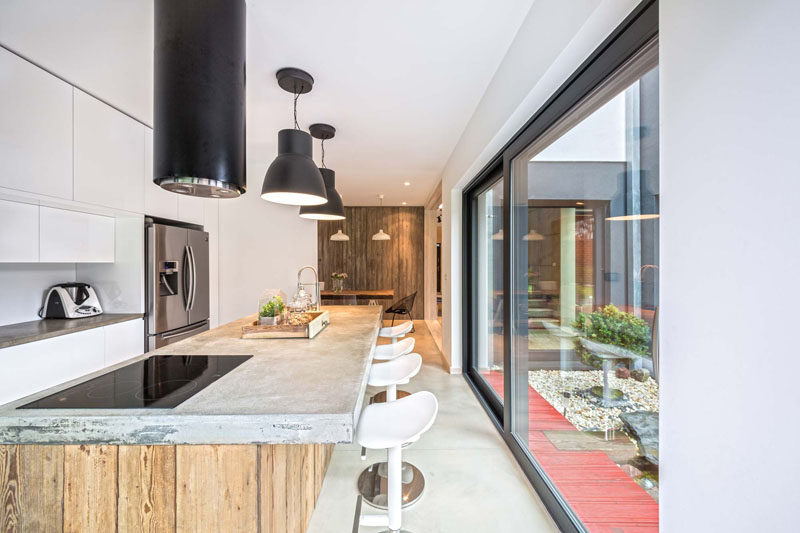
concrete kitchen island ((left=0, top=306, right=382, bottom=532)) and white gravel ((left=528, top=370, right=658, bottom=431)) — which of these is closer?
concrete kitchen island ((left=0, top=306, right=382, bottom=532))

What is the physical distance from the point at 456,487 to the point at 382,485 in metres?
0.45

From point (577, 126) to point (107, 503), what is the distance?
7.81 ft

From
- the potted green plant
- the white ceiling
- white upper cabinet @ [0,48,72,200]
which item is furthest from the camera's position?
the potted green plant

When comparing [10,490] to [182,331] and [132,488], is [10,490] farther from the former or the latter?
[182,331]

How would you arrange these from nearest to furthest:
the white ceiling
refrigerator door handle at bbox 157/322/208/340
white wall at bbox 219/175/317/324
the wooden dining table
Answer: the white ceiling → refrigerator door handle at bbox 157/322/208/340 → white wall at bbox 219/175/317/324 → the wooden dining table

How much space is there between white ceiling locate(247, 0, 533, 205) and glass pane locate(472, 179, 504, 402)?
31.6 inches

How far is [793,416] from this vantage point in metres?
0.58

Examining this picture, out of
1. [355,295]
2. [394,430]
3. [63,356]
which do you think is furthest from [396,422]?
[355,295]

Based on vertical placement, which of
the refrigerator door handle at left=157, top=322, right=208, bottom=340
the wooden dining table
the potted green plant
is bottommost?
the refrigerator door handle at left=157, top=322, right=208, bottom=340

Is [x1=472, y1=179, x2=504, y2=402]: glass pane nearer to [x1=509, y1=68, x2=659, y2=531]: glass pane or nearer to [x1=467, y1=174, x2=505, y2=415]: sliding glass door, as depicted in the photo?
[x1=467, y1=174, x2=505, y2=415]: sliding glass door

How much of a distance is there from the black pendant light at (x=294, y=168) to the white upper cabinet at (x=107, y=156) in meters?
1.41

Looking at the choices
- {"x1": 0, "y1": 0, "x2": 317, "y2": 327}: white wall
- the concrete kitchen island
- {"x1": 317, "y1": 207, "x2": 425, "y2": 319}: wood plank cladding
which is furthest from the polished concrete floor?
{"x1": 317, "y1": 207, "x2": 425, "y2": 319}: wood plank cladding

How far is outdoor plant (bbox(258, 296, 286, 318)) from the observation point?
2189 mm

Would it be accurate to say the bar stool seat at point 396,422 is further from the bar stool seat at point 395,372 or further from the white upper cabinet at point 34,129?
the white upper cabinet at point 34,129
